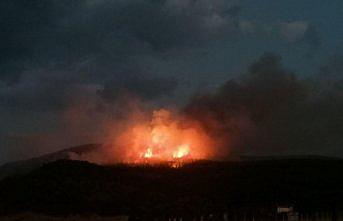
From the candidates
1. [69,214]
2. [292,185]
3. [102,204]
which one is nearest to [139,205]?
[102,204]

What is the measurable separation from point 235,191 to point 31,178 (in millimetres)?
33210

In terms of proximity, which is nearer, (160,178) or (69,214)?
(69,214)

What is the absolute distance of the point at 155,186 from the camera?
9450cm

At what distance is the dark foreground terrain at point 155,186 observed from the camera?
261ft

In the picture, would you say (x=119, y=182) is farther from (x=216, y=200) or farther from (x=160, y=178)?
(x=216, y=200)

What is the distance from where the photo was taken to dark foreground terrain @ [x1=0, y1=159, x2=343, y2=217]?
261 feet

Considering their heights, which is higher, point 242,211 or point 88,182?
point 88,182

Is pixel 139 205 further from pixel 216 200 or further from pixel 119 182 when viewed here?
pixel 119 182

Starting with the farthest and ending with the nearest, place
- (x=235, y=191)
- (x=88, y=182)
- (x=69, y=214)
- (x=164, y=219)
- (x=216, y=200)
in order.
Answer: (x=88, y=182) < (x=235, y=191) < (x=216, y=200) < (x=69, y=214) < (x=164, y=219)

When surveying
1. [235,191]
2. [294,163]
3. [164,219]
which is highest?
[294,163]

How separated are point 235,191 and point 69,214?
26310 mm

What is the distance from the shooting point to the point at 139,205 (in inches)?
3164

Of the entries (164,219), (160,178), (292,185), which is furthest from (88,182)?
(164,219)

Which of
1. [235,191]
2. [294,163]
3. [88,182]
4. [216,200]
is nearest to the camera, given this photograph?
[216,200]
